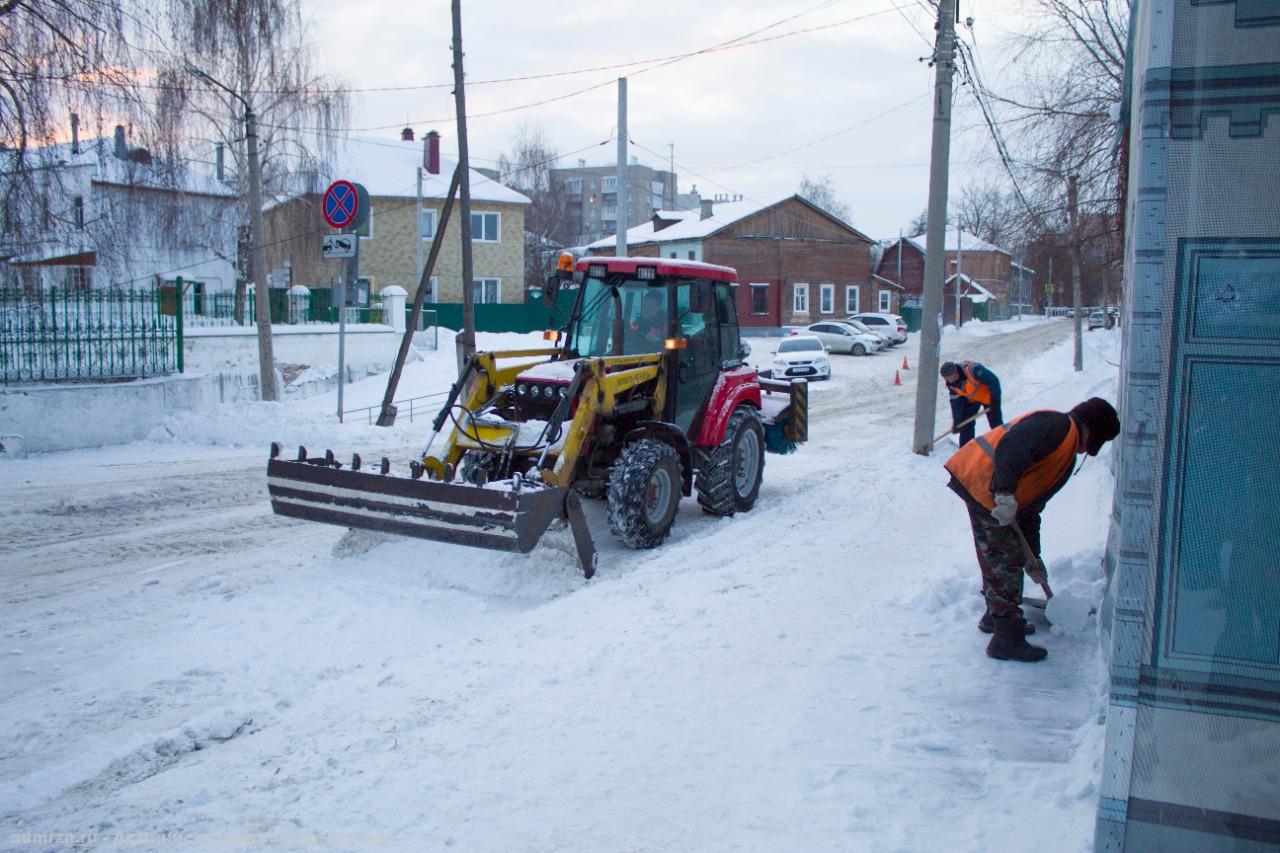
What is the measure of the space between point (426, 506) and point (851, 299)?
157ft

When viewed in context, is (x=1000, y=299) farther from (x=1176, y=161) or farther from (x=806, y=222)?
(x=1176, y=161)

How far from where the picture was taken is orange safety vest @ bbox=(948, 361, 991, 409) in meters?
10.1

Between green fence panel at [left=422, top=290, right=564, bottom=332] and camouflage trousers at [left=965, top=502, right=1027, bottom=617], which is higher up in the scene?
green fence panel at [left=422, top=290, right=564, bottom=332]

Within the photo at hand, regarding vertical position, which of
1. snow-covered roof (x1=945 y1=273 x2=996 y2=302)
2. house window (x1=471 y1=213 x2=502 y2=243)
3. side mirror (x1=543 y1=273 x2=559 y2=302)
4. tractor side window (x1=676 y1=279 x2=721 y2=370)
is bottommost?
tractor side window (x1=676 y1=279 x2=721 y2=370)

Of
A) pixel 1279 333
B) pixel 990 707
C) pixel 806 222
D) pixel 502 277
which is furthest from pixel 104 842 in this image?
pixel 806 222

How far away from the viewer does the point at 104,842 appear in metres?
3.67

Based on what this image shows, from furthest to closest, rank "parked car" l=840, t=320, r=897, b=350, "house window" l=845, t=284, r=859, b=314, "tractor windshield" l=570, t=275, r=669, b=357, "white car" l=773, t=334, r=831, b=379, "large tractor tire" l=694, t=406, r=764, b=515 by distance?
"house window" l=845, t=284, r=859, b=314, "parked car" l=840, t=320, r=897, b=350, "white car" l=773, t=334, r=831, b=379, "large tractor tire" l=694, t=406, r=764, b=515, "tractor windshield" l=570, t=275, r=669, b=357

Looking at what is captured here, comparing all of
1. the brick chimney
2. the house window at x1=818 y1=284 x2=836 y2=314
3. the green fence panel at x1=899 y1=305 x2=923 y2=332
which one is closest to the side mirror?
the brick chimney

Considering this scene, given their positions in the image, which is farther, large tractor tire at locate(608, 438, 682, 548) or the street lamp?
the street lamp

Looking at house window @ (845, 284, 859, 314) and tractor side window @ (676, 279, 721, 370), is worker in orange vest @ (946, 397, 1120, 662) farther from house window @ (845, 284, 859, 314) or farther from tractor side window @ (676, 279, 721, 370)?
house window @ (845, 284, 859, 314)

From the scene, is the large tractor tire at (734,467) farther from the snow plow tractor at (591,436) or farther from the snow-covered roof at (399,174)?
the snow-covered roof at (399,174)

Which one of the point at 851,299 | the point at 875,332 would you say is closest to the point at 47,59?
the point at 875,332

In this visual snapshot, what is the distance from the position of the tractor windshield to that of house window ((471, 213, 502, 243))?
32927mm

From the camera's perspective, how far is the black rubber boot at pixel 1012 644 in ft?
17.1
